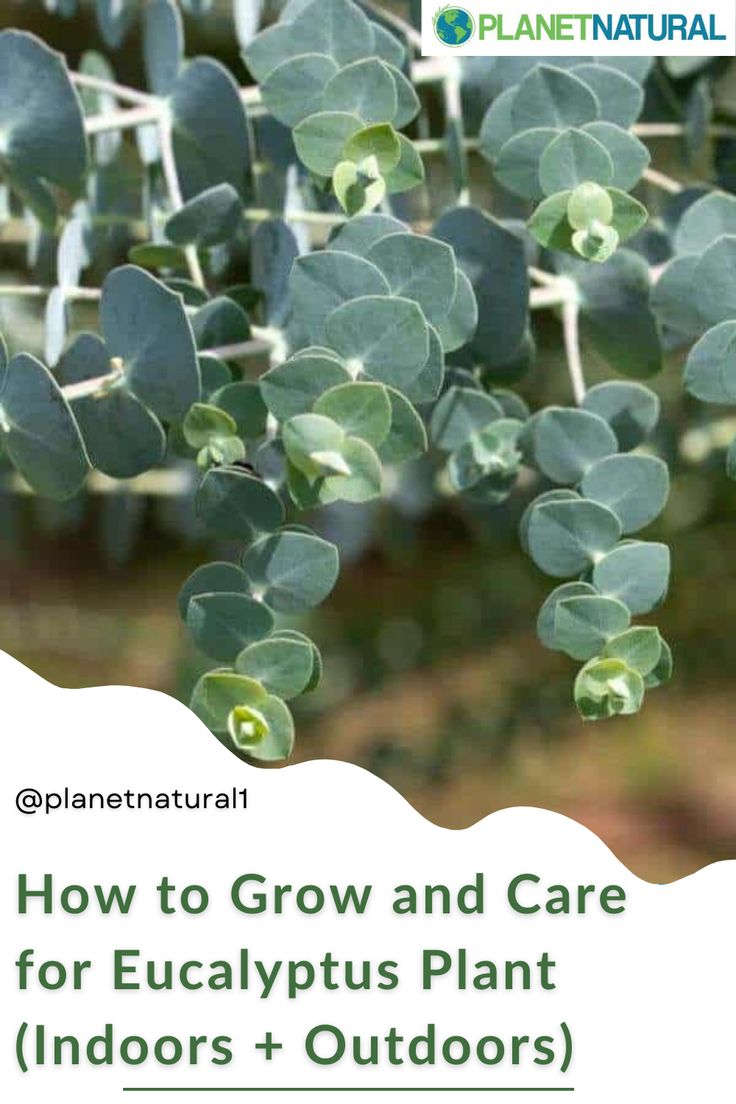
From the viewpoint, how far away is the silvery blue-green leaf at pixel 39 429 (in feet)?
0.82

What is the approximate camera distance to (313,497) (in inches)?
9.5

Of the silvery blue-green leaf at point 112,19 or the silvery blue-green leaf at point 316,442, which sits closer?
the silvery blue-green leaf at point 316,442

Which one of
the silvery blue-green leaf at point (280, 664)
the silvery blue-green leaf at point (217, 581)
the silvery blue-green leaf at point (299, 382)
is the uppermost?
the silvery blue-green leaf at point (299, 382)

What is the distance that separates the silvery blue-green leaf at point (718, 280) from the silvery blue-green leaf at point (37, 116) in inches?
5.7

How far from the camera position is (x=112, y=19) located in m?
0.37

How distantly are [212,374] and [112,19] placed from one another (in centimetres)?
16

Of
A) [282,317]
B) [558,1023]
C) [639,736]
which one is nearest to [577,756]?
[639,736]

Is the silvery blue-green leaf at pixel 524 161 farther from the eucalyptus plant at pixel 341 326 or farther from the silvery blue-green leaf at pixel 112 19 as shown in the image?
the silvery blue-green leaf at pixel 112 19

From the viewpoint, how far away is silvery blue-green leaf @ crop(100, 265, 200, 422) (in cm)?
25

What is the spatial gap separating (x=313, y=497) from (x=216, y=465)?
37mm

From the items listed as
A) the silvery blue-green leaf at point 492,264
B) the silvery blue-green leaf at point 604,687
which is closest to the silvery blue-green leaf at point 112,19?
the silvery blue-green leaf at point 492,264

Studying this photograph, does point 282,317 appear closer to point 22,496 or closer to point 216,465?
point 216,465

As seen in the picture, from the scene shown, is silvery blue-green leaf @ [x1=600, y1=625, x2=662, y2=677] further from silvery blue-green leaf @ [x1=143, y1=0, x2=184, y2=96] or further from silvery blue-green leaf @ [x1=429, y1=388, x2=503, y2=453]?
silvery blue-green leaf @ [x1=143, y1=0, x2=184, y2=96]

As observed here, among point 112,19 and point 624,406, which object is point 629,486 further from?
point 112,19
